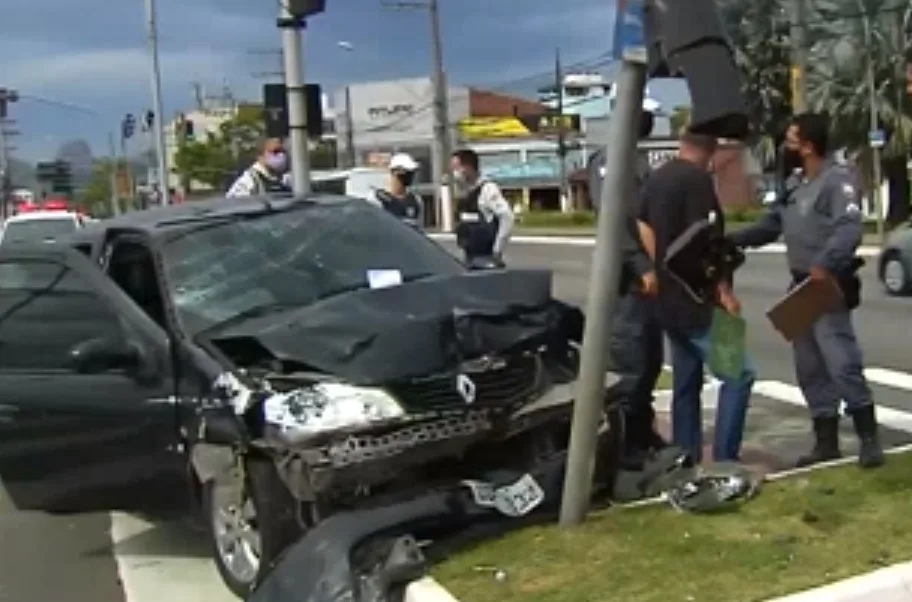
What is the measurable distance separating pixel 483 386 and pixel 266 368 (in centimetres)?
92

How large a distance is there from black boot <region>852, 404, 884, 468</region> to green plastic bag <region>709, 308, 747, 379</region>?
1.98ft

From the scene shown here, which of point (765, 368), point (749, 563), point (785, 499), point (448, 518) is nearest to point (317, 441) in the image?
point (448, 518)

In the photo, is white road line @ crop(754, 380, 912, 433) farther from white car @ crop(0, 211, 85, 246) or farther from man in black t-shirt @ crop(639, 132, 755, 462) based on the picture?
white car @ crop(0, 211, 85, 246)

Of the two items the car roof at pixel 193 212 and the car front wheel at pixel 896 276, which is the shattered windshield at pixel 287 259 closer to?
the car roof at pixel 193 212

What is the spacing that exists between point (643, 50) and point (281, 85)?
7902mm

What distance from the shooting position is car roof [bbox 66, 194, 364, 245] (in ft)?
22.4

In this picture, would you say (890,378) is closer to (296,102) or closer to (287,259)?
(296,102)

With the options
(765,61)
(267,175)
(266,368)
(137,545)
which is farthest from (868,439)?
(765,61)

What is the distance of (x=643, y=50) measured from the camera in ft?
15.8

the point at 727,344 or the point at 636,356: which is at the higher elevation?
the point at 727,344

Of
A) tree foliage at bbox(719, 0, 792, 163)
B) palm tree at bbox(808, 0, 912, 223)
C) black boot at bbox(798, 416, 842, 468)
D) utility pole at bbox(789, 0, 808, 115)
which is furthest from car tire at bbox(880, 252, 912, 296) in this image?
tree foliage at bbox(719, 0, 792, 163)

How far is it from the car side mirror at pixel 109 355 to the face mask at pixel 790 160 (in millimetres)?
3304

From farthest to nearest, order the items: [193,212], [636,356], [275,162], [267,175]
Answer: [275,162] < [267,175] < [193,212] < [636,356]

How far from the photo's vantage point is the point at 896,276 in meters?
17.9
